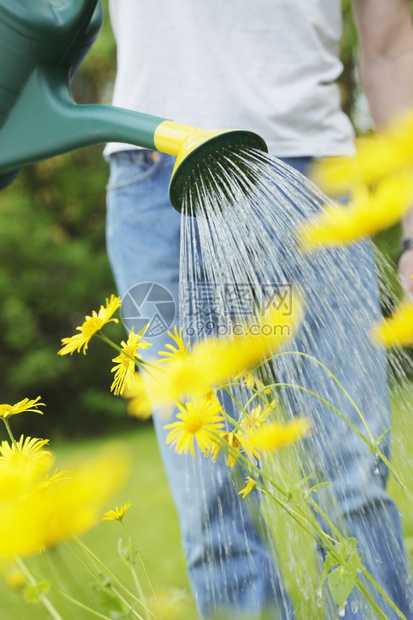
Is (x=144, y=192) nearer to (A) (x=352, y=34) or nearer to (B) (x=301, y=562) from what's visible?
(B) (x=301, y=562)

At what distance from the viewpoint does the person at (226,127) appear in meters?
0.88

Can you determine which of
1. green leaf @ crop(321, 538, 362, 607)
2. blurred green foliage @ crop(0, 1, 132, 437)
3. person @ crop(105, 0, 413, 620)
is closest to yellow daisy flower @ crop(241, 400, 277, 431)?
green leaf @ crop(321, 538, 362, 607)

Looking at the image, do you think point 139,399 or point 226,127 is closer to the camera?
point 139,399

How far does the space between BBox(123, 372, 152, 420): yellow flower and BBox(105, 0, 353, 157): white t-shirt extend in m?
0.51

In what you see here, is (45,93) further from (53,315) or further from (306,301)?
(53,315)

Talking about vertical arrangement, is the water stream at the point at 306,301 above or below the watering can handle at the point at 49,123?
below

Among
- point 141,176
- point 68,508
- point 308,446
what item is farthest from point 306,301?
point 68,508

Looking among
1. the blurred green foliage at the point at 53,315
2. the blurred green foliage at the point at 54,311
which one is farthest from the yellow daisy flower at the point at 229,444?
the blurred green foliage at the point at 54,311

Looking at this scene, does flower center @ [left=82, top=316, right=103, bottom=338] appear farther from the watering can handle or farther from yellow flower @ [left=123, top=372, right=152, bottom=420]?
the watering can handle

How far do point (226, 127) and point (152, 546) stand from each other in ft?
8.52

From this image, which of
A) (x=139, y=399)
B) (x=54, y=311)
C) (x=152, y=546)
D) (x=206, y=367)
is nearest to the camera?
(x=206, y=367)

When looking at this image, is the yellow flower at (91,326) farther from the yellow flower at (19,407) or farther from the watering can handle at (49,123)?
the watering can handle at (49,123)

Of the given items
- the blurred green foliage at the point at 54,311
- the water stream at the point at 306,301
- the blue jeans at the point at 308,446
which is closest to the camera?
the water stream at the point at 306,301

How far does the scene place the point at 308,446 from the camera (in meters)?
0.80
